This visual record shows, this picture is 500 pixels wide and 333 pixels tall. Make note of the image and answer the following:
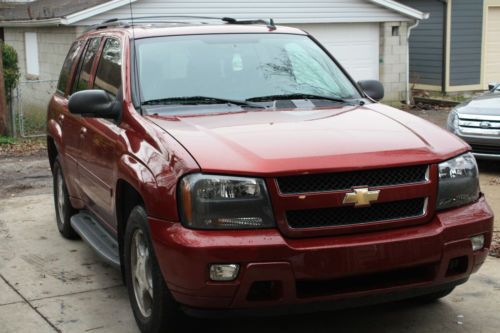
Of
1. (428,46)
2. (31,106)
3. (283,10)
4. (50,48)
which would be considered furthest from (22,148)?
(428,46)

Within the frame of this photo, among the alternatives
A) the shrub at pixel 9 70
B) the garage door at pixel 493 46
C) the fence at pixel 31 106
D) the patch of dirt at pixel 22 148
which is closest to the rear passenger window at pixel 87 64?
the patch of dirt at pixel 22 148

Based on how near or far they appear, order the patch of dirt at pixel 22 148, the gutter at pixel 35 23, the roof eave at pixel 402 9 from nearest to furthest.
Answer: the patch of dirt at pixel 22 148, the gutter at pixel 35 23, the roof eave at pixel 402 9

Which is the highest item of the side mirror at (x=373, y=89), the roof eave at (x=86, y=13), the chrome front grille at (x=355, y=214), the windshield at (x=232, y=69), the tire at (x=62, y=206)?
the roof eave at (x=86, y=13)

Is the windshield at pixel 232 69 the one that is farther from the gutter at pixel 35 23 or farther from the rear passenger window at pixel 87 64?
the gutter at pixel 35 23

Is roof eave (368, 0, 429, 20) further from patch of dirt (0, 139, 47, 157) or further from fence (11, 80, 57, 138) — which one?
patch of dirt (0, 139, 47, 157)

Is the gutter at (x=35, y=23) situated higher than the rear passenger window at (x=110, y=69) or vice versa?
the gutter at (x=35, y=23)

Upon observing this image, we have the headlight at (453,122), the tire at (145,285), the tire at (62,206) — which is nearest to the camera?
the tire at (145,285)

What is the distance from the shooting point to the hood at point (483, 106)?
10312 millimetres

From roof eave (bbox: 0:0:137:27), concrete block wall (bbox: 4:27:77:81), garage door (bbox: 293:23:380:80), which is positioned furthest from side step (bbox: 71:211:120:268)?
garage door (bbox: 293:23:380:80)

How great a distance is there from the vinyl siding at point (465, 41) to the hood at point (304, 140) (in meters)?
17.6

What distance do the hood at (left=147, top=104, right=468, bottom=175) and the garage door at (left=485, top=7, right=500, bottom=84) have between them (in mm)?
18797

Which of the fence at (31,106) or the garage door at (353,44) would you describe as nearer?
the fence at (31,106)

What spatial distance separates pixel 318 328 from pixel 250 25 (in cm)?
252

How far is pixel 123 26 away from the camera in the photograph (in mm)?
6070
